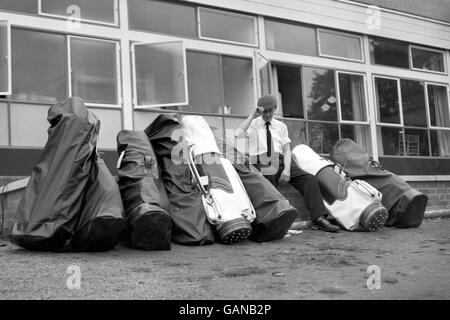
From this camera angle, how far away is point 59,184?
14.8 ft

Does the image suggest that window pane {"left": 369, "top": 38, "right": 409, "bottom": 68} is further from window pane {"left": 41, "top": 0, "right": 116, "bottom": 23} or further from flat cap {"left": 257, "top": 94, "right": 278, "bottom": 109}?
window pane {"left": 41, "top": 0, "right": 116, "bottom": 23}

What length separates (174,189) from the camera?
5.15 m

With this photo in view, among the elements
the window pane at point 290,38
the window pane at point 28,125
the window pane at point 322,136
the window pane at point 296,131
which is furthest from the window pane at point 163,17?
the window pane at point 322,136

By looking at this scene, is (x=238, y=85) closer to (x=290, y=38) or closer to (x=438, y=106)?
(x=290, y=38)

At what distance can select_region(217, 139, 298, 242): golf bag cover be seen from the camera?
5109mm

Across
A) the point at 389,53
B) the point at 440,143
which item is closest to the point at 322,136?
the point at 389,53

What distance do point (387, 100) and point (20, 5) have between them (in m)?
7.22

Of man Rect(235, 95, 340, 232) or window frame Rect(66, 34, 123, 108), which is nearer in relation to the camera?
man Rect(235, 95, 340, 232)

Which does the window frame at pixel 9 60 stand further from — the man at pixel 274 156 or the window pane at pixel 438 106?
the window pane at pixel 438 106

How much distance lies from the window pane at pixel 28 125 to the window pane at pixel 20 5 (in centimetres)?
129

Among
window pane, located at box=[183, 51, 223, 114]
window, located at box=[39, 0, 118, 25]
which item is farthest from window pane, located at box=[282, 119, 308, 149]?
window, located at box=[39, 0, 118, 25]

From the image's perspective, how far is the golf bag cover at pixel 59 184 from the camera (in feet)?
14.2

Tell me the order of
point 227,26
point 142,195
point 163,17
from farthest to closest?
point 227,26, point 163,17, point 142,195
